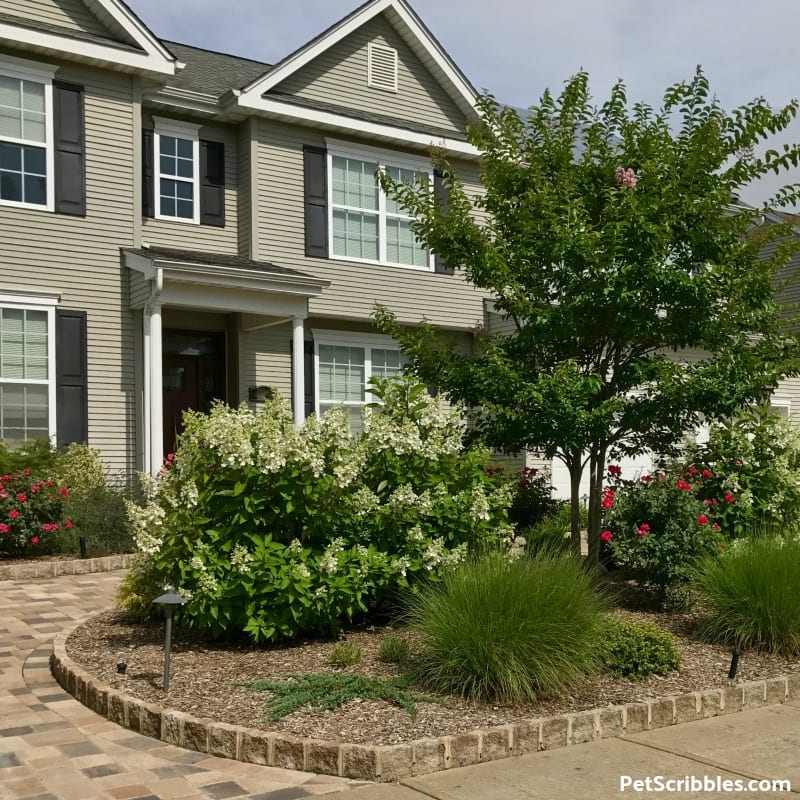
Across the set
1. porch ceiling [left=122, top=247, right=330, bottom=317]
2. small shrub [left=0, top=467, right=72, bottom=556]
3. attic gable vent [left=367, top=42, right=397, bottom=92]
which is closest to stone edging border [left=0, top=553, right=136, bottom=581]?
small shrub [left=0, top=467, right=72, bottom=556]

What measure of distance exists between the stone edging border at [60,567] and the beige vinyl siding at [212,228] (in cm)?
589

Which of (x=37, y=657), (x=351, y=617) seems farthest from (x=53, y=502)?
(x=351, y=617)

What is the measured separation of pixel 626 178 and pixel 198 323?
9.38 m

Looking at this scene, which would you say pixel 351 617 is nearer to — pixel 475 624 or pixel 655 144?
pixel 475 624

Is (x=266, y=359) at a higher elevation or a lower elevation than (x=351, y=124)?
lower

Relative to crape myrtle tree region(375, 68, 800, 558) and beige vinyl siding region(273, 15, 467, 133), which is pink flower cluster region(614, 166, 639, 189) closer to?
crape myrtle tree region(375, 68, 800, 558)

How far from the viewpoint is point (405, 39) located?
57.6 feet

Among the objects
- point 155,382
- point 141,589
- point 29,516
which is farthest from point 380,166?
point 141,589

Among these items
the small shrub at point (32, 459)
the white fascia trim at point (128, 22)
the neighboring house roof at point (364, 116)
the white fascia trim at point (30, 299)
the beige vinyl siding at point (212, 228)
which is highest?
the white fascia trim at point (128, 22)

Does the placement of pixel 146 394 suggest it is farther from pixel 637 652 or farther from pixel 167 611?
pixel 637 652

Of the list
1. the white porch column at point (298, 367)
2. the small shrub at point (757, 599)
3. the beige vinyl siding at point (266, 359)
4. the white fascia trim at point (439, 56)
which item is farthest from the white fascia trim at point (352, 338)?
the small shrub at point (757, 599)

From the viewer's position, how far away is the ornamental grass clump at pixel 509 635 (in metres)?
5.59

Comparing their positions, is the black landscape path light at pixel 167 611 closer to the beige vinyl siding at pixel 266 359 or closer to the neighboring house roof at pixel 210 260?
the neighboring house roof at pixel 210 260

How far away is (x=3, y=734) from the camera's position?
5.27 meters
